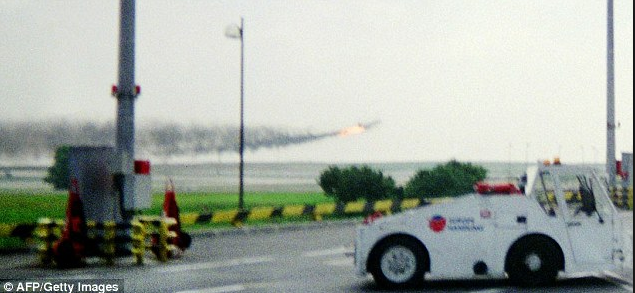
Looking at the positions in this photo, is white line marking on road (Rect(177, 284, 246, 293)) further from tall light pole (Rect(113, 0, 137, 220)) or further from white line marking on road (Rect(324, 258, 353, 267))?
tall light pole (Rect(113, 0, 137, 220))

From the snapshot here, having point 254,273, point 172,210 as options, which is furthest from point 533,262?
point 172,210

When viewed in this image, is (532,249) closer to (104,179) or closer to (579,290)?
(579,290)

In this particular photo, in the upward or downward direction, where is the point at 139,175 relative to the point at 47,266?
upward

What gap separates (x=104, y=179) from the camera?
18406 mm

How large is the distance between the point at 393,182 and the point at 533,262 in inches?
1023

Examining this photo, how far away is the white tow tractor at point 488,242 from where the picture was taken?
510 inches

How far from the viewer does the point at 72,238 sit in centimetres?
1688

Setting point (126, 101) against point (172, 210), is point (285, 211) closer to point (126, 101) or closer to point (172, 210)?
point (172, 210)

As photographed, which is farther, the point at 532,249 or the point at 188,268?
the point at 188,268

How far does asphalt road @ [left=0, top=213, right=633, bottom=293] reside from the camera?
1338 cm

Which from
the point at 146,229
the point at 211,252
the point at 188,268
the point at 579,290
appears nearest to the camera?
the point at 579,290

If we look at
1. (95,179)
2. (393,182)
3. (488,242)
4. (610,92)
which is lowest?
(488,242)

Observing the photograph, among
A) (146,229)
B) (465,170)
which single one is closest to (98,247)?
(146,229)

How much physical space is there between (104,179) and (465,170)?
25.8 m
